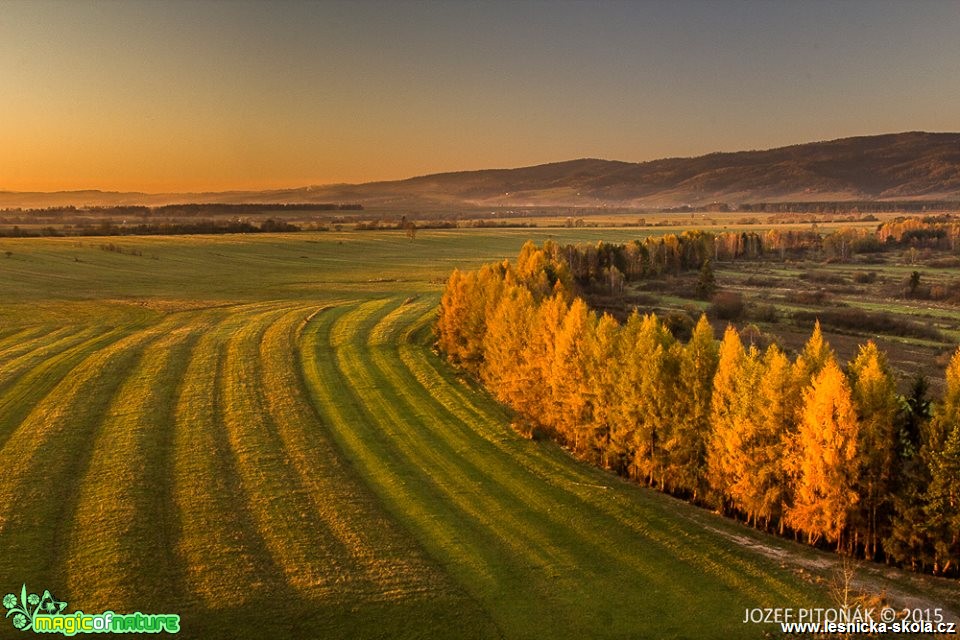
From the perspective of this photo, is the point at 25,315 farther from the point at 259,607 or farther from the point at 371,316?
the point at 259,607

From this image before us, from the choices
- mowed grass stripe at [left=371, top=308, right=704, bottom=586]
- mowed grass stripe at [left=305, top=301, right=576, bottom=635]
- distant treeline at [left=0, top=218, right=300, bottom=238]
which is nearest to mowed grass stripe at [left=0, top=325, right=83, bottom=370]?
mowed grass stripe at [left=305, top=301, right=576, bottom=635]

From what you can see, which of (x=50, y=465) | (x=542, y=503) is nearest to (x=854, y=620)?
(x=542, y=503)

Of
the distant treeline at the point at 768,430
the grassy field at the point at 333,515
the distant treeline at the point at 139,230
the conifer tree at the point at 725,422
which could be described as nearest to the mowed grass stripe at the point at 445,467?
the grassy field at the point at 333,515

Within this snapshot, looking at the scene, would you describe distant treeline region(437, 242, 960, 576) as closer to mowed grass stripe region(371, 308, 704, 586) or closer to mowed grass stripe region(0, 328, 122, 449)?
mowed grass stripe region(371, 308, 704, 586)

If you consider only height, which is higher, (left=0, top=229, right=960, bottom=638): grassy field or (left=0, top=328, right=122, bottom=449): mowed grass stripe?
(left=0, top=328, right=122, bottom=449): mowed grass stripe

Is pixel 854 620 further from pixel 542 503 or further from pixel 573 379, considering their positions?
pixel 573 379

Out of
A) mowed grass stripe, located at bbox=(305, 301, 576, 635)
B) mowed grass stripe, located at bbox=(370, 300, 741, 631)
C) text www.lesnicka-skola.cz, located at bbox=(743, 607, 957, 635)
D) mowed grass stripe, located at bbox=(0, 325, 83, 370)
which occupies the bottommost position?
text www.lesnicka-skola.cz, located at bbox=(743, 607, 957, 635)

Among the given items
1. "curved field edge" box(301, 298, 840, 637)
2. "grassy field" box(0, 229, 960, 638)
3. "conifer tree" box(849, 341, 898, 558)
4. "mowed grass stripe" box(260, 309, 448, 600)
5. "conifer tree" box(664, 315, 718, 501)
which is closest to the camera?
"grassy field" box(0, 229, 960, 638)
